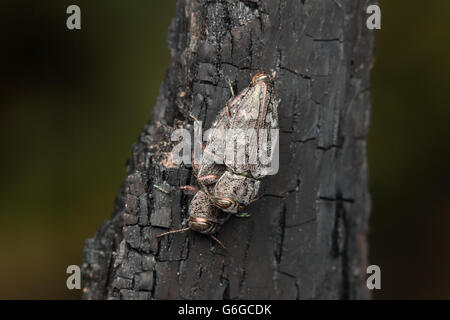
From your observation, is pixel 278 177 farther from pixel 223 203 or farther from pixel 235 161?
pixel 223 203

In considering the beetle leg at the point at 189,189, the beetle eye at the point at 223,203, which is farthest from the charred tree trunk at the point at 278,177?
the beetle eye at the point at 223,203

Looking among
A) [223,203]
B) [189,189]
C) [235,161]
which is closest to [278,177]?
[235,161]

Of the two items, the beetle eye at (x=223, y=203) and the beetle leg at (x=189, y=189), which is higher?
the beetle leg at (x=189, y=189)

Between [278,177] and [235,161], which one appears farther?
[278,177]

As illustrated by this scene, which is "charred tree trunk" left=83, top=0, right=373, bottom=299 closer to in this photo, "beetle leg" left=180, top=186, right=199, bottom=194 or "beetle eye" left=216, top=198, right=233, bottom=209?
"beetle leg" left=180, top=186, right=199, bottom=194

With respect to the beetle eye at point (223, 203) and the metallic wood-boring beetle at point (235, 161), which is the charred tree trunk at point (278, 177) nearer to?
the metallic wood-boring beetle at point (235, 161)

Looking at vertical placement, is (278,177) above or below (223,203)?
above
